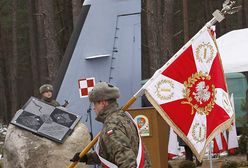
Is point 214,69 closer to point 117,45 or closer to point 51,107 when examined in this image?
point 51,107

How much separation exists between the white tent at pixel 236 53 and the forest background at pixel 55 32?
11.3 ft

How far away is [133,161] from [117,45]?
6895 millimetres

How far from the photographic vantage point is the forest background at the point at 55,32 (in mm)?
24484

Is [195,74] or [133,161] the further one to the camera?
[195,74]

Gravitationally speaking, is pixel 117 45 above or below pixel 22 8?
below

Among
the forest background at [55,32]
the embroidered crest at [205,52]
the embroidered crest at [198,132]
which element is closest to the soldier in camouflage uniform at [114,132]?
the embroidered crest at [198,132]

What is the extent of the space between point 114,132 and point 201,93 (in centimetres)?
270

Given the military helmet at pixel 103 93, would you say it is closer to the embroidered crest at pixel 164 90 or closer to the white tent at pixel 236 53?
the embroidered crest at pixel 164 90

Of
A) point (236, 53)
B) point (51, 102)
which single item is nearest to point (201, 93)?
point (51, 102)

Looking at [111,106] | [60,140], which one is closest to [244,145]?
[60,140]

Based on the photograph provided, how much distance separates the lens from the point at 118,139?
5504mm

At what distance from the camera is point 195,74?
809 centimetres

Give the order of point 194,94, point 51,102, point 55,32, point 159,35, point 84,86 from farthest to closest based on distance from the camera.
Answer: point 159,35
point 55,32
point 84,86
point 51,102
point 194,94

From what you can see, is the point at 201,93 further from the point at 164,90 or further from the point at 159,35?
the point at 159,35
